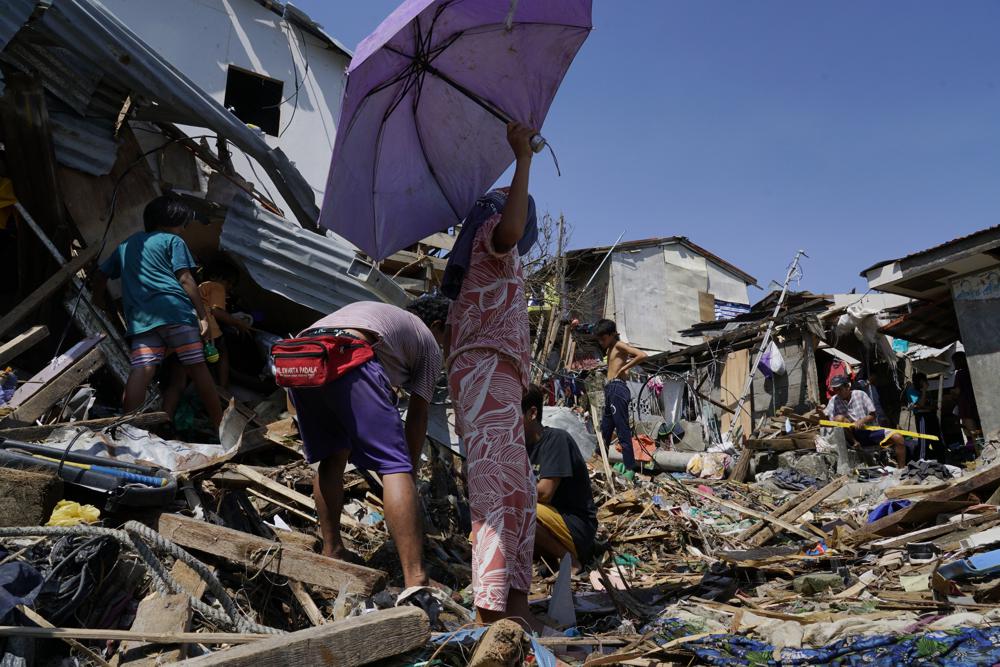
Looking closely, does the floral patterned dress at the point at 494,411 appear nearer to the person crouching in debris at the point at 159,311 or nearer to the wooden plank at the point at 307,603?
the wooden plank at the point at 307,603

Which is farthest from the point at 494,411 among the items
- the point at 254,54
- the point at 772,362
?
the point at 772,362

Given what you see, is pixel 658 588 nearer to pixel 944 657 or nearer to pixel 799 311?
pixel 944 657

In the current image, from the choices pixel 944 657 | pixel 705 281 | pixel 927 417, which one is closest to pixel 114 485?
pixel 944 657

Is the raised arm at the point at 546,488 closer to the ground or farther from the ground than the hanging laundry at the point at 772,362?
closer to the ground

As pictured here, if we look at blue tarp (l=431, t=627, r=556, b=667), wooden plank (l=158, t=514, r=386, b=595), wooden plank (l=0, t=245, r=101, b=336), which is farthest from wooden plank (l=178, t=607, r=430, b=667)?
wooden plank (l=0, t=245, r=101, b=336)

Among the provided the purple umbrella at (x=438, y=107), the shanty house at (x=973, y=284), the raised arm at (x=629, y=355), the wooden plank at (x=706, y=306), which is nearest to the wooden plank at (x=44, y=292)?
the purple umbrella at (x=438, y=107)

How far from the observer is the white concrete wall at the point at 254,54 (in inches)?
527

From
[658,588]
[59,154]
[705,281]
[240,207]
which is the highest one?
[705,281]

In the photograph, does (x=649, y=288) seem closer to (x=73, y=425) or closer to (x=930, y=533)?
(x=930, y=533)

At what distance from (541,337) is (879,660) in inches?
586

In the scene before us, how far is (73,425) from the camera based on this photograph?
13.9 feet

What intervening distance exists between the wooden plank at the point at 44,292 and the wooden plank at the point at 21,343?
109mm

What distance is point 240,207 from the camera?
20.1 ft

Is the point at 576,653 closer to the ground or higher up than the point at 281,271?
closer to the ground
